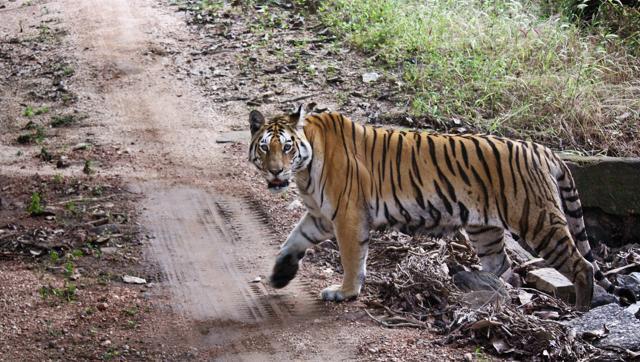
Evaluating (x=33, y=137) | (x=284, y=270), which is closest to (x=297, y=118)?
(x=284, y=270)

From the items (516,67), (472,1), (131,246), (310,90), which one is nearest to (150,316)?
(131,246)

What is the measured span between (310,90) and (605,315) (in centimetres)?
559

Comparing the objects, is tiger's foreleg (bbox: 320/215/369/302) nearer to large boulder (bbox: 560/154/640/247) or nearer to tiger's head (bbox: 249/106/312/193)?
tiger's head (bbox: 249/106/312/193)

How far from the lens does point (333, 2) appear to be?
44.1 feet

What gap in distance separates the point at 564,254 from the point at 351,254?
148 cm

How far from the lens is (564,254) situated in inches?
251

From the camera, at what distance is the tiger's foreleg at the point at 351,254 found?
6.31 m

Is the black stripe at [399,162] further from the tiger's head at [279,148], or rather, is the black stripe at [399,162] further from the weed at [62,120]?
the weed at [62,120]

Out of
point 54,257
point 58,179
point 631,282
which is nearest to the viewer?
point 54,257

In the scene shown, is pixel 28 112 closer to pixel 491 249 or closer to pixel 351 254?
pixel 351 254

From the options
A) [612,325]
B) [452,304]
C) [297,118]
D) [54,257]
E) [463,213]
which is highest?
[297,118]

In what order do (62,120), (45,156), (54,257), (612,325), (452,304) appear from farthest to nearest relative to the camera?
1. (62,120)
2. (45,156)
3. (54,257)
4. (452,304)
5. (612,325)

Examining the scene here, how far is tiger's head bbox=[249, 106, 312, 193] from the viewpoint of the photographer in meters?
6.25

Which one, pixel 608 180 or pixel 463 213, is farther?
pixel 608 180
